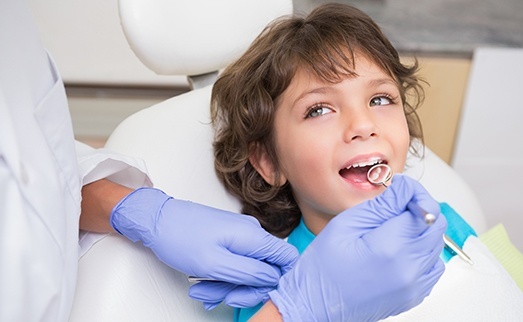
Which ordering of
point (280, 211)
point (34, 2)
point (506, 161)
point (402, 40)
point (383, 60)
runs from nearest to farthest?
point (383, 60), point (280, 211), point (34, 2), point (402, 40), point (506, 161)

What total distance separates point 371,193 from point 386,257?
256 millimetres

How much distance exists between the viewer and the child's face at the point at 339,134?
0.99 m

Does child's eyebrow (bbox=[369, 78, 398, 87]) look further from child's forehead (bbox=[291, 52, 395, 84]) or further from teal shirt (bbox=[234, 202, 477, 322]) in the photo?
teal shirt (bbox=[234, 202, 477, 322])

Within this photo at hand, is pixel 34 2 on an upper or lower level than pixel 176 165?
upper

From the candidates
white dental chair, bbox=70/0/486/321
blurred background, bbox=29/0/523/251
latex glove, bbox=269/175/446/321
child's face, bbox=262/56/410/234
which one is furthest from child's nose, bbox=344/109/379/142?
blurred background, bbox=29/0/523/251

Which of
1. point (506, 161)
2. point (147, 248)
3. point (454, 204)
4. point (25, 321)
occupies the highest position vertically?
point (25, 321)

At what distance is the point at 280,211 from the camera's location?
1260 millimetres

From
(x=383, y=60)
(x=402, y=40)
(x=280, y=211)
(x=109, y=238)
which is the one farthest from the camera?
(x=402, y=40)

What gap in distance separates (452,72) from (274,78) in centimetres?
104

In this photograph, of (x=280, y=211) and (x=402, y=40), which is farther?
(x=402, y=40)

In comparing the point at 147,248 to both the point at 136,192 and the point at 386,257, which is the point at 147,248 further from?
the point at 386,257

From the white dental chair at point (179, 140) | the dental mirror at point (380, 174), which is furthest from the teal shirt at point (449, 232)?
the dental mirror at point (380, 174)

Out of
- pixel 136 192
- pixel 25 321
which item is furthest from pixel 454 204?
pixel 25 321

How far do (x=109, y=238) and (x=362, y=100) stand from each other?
51cm
